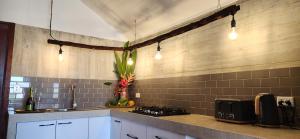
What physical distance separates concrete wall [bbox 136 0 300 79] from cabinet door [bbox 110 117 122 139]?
3.04 feet

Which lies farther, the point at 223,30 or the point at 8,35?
the point at 8,35

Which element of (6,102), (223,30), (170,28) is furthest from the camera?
(170,28)

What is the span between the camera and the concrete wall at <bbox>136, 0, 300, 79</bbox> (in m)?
1.72

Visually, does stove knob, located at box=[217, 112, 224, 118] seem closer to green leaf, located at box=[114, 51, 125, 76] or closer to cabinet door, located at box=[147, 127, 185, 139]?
cabinet door, located at box=[147, 127, 185, 139]

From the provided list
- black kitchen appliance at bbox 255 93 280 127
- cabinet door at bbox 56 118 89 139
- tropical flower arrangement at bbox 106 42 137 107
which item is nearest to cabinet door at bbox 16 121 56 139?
cabinet door at bbox 56 118 89 139

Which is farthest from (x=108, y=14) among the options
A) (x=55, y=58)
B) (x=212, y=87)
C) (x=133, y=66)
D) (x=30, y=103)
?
(x=212, y=87)

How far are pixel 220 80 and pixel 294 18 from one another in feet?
Answer: 2.78

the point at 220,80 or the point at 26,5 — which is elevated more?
the point at 26,5

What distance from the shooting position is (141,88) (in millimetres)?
3449

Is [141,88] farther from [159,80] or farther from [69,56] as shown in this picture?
[69,56]

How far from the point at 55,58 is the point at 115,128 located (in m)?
1.34

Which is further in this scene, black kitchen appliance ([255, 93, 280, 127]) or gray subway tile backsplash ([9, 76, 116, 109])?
gray subway tile backsplash ([9, 76, 116, 109])

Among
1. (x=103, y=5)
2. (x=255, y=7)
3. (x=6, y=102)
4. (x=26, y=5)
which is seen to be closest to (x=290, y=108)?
(x=255, y=7)

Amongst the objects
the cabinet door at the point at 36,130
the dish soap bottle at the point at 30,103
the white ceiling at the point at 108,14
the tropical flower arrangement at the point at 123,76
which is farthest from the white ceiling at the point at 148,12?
the cabinet door at the point at 36,130
